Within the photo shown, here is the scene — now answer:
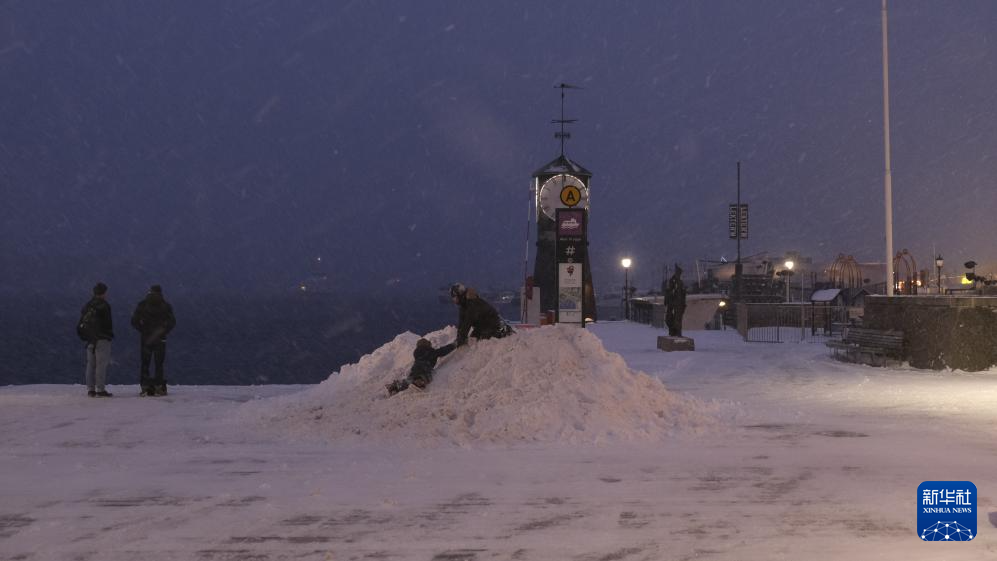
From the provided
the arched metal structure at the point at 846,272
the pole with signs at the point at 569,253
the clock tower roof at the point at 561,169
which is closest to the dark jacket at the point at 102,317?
the pole with signs at the point at 569,253

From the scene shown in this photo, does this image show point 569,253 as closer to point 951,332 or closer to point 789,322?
point 951,332

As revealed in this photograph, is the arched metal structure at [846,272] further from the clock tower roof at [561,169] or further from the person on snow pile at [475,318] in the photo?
the person on snow pile at [475,318]

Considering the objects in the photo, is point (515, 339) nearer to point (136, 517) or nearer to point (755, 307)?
point (136, 517)

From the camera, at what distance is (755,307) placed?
3341 cm

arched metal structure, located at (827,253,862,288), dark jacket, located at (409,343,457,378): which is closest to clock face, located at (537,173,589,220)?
dark jacket, located at (409,343,457,378)

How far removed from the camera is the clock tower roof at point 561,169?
122ft

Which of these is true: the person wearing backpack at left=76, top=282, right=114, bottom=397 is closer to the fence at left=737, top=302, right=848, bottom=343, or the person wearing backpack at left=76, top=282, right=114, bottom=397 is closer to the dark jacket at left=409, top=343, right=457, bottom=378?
the dark jacket at left=409, top=343, right=457, bottom=378

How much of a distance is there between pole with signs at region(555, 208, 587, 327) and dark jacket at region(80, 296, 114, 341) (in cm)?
993

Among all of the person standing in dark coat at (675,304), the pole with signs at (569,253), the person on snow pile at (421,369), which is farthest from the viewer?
the person standing in dark coat at (675,304)

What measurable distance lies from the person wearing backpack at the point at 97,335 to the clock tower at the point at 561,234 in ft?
32.8

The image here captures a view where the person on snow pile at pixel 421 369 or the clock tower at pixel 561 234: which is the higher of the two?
the clock tower at pixel 561 234

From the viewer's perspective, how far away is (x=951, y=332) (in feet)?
56.6

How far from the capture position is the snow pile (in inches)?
395

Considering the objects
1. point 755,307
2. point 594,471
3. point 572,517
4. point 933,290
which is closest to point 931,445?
point 594,471
